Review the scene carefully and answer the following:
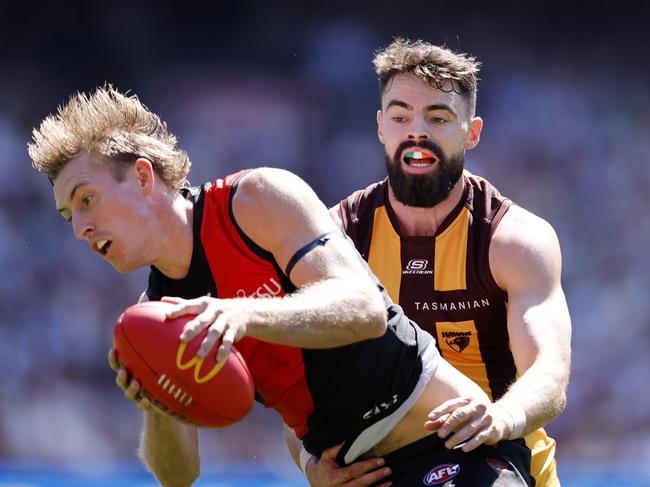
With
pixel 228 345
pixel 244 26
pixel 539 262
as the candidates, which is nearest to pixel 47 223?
pixel 244 26

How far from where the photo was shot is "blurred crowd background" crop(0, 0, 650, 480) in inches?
292

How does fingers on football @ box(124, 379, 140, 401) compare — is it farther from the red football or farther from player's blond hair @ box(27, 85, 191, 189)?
player's blond hair @ box(27, 85, 191, 189)

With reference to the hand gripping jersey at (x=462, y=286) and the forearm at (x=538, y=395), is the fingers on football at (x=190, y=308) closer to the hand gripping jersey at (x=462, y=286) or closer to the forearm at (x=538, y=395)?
the forearm at (x=538, y=395)

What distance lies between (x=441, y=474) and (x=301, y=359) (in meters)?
0.54

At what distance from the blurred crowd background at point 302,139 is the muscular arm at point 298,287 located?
455cm

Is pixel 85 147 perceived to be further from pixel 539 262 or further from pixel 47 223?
pixel 47 223

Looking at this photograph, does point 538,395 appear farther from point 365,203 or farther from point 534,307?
point 365,203

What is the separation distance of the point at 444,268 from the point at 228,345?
194cm

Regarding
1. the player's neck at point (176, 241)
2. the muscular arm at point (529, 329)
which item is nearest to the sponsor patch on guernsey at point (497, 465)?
the muscular arm at point (529, 329)

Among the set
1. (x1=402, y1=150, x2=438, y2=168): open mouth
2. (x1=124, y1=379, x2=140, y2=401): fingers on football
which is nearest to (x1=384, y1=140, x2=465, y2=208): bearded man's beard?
(x1=402, y1=150, x2=438, y2=168): open mouth

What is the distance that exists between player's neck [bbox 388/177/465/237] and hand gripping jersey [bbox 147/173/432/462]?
1.20 meters

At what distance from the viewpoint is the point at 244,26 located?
26.0 feet

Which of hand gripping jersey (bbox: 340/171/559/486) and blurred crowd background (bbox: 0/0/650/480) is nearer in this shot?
hand gripping jersey (bbox: 340/171/559/486)

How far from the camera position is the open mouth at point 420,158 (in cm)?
436
